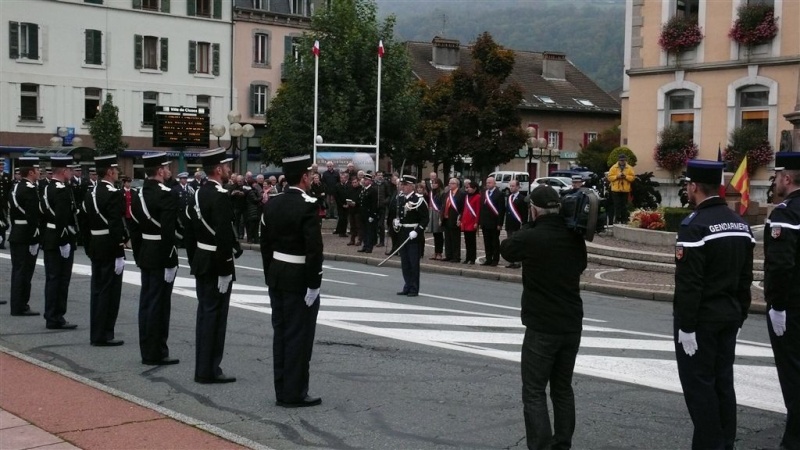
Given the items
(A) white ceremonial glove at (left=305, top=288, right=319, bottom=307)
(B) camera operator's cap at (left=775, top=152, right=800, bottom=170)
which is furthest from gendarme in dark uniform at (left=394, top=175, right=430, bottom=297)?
(B) camera operator's cap at (left=775, top=152, right=800, bottom=170)

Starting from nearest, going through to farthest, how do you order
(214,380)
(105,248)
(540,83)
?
(214,380) < (105,248) < (540,83)

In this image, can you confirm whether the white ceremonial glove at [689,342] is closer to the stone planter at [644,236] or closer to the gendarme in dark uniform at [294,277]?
the gendarme in dark uniform at [294,277]

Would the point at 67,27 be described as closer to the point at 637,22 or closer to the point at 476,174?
the point at 476,174

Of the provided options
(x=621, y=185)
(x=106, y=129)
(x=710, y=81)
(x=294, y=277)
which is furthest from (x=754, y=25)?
(x=106, y=129)

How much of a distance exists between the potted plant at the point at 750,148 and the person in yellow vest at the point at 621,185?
5.24 m

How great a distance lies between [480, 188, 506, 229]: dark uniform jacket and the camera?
20406 mm

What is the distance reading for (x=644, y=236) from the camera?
71.5ft

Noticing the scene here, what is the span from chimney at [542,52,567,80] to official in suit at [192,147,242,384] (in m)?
65.8

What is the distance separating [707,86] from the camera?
2950 centimetres

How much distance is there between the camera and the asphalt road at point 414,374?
23.8 feet

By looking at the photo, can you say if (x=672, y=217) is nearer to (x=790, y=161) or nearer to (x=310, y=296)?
(x=790, y=161)

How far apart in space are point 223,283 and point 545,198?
11.6 ft

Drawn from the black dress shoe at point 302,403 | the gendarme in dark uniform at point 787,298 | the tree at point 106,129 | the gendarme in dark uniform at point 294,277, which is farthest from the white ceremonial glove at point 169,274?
the tree at point 106,129

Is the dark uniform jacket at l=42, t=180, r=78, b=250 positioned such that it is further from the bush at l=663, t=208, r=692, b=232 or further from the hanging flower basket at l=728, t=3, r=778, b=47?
the hanging flower basket at l=728, t=3, r=778, b=47
